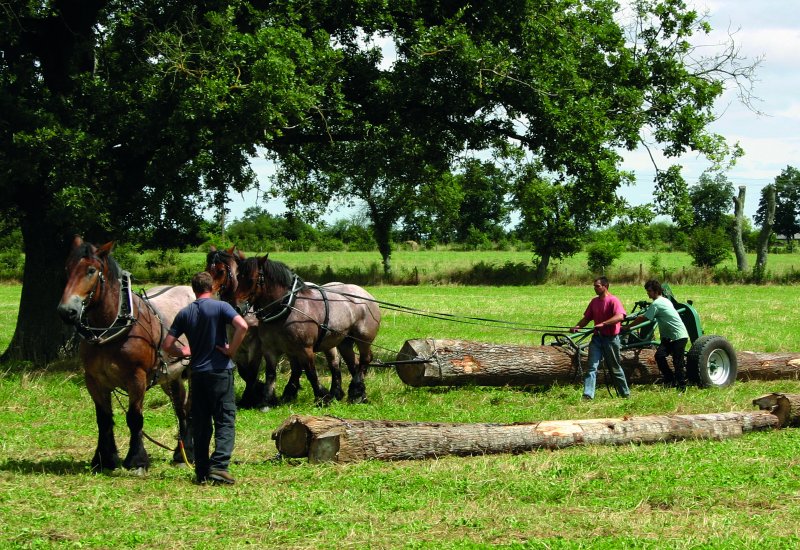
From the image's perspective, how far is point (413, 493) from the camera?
26.7 feet

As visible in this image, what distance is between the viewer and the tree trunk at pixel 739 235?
48484 millimetres

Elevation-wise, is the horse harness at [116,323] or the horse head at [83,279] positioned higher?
the horse head at [83,279]

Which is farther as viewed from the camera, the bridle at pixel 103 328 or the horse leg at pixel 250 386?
the horse leg at pixel 250 386

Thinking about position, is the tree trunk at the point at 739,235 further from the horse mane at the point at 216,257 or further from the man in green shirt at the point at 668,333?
the horse mane at the point at 216,257

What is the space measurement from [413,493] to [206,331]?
2540 mm

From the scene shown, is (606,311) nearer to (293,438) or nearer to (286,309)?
(286,309)

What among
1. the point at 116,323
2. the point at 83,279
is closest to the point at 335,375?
the point at 116,323

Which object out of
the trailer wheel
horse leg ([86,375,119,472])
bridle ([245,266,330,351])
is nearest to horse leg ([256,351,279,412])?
bridle ([245,266,330,351])

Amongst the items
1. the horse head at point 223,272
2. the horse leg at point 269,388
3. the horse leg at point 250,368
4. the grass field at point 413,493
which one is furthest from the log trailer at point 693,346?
the horse head at point 223,272

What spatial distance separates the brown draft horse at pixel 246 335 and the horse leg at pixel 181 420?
2.63 meters

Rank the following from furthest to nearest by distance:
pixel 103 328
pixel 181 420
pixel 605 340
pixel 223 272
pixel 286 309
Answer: pixel 605 340
pixel 286 309
pixel 223 272
pixel 181 420
pixel 103 328

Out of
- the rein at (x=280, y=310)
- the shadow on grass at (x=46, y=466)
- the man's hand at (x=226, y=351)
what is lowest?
the shadow on grass at (x=46, y=466)

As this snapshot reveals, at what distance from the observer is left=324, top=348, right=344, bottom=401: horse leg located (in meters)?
14.5

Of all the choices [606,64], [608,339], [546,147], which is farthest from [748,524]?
[606,64]
